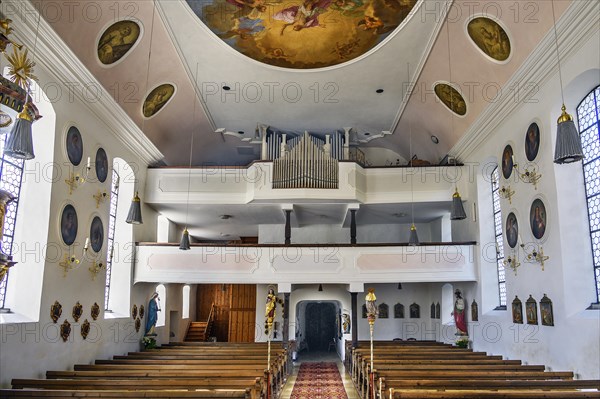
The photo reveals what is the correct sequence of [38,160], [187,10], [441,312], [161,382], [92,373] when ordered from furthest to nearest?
1. [441,312]
2. [187,10]
3. [38,160]
4. [92,373]
5. [161,382]

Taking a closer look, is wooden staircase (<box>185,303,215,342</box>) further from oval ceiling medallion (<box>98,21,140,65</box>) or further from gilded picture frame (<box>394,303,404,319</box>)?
oval ceiling medallion (<box>98,21,140,65</box>)

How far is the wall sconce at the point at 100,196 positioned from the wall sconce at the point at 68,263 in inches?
66.1

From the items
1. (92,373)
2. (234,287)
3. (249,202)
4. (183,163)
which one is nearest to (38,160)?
(92,373)

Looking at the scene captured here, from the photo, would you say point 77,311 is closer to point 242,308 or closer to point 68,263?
point 68,263

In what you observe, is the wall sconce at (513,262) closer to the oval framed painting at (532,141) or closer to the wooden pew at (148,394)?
the oval framed painting at (532,141)

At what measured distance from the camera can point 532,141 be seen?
10.3m

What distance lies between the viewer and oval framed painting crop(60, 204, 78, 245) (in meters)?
9.65

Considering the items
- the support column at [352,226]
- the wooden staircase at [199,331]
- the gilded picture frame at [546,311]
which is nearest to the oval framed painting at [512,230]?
the gilded picture frame at [546,311]

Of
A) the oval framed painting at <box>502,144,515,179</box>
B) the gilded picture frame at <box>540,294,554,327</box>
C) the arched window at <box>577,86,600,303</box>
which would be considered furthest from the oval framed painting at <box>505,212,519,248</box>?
the arched window at <box>577,86,600,303</box>

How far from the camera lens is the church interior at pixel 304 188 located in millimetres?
8258

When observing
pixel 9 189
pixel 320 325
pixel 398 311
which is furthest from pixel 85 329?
pixel 320 325

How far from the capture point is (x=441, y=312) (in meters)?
17.3

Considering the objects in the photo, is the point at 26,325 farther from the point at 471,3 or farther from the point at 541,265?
the point at 471,3

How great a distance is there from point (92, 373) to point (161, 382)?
2.03m
